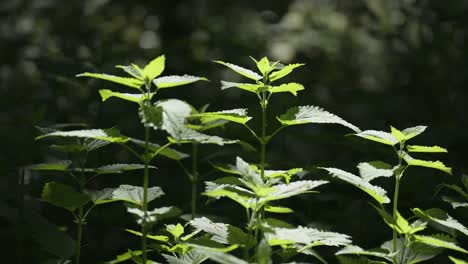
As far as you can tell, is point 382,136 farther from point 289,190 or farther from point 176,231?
point 176,231

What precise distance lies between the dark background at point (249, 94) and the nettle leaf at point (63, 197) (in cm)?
28

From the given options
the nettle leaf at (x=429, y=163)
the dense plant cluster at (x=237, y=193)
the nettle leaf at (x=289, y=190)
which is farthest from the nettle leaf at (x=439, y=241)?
the nettle leaf at (x=289, y=190)

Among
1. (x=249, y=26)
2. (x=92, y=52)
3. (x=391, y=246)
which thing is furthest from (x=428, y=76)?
(x=391, y=246)

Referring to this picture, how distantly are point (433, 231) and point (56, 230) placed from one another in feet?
3.29

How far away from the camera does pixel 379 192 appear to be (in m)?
1.13

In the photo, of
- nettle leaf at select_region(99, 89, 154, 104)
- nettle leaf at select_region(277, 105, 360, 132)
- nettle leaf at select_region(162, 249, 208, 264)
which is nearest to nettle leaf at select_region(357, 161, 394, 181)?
nettle leaf at select_region(277, 105, 360, 132)

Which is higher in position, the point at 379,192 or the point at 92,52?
the point at 92,52

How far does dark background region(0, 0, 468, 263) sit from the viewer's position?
5.68 ft

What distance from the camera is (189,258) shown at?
1.11 metres

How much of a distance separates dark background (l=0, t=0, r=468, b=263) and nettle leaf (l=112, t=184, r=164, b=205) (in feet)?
1.20

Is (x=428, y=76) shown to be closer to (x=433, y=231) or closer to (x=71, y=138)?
(x=433, y=231)

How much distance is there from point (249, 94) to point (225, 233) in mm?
1627

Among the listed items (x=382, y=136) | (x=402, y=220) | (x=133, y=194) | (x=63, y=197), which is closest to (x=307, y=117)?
(x=382, y=136)

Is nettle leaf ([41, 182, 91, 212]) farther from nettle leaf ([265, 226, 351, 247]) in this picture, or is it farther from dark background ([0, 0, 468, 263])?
nettle leaf ([265, 226, 351, 247])
